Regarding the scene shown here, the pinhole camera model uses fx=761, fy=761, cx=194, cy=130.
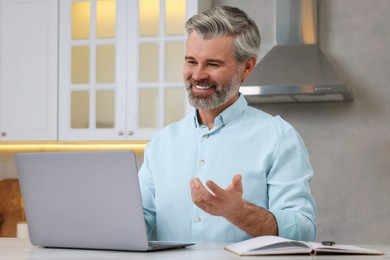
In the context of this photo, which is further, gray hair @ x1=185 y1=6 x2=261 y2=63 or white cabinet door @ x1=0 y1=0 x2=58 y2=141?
white cabinet door @ x1=0 y1=0 x2=58 y2=141

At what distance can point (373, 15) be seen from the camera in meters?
4.18

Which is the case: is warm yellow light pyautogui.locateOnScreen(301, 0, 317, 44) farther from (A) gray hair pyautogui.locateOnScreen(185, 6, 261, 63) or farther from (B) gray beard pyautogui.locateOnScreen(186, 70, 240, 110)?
(B) gray beard pyautogui.locateOnScreen(186, 70, 240, 110)

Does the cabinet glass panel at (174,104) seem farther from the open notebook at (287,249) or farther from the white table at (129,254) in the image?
the open notebook at (287,249)

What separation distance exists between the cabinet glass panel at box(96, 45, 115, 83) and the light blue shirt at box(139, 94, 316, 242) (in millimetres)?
1790

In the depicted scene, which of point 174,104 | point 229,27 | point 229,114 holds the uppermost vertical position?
point 229,27

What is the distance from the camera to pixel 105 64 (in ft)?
13.9

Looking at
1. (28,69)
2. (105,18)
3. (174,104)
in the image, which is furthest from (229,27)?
(28,69)

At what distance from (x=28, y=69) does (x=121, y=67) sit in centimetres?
56

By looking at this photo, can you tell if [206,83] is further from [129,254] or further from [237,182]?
[129,254]

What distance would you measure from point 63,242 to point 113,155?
30 centimetres

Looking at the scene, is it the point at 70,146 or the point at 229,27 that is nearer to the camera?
the point at 229,27

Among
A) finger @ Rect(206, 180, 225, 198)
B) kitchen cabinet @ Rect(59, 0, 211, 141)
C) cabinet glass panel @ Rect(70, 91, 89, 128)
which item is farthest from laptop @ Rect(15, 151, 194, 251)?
cabinet glass panel @ Rect(70, 91, 89, 128)

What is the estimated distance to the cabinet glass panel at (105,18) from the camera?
4.25 meters

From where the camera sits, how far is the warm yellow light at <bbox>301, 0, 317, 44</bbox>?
4215 mm
